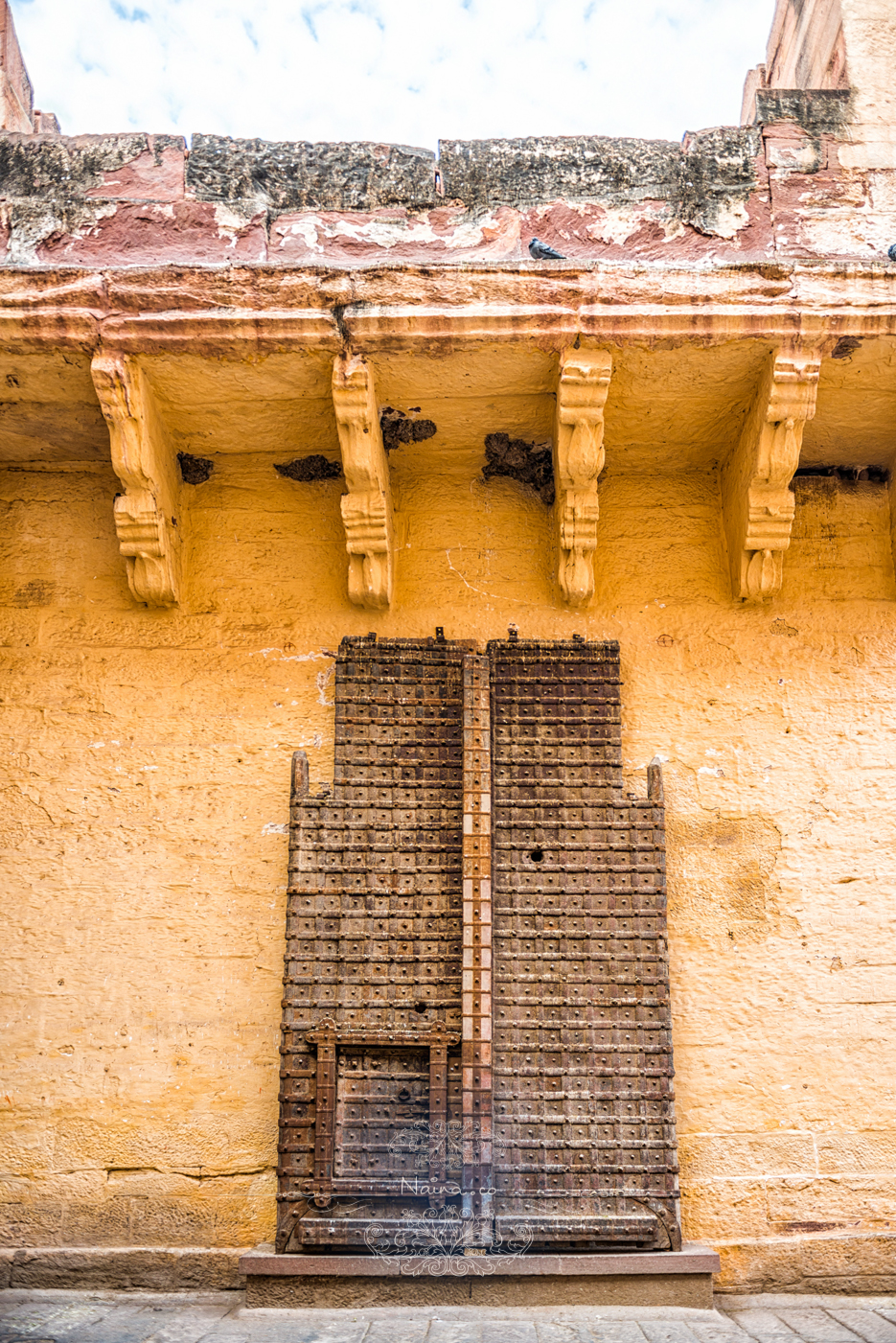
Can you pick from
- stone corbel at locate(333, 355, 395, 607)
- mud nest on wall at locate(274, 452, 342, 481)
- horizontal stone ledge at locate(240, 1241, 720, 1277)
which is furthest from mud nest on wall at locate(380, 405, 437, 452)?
horizontal stone ledge at locate(240, 1241, 720, 1277)

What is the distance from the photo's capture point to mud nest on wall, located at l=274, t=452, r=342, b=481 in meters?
4.04

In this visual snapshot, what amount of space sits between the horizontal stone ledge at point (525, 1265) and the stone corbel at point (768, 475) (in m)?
2.24

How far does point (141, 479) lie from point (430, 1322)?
2820mm

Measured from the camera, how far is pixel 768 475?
3668mm

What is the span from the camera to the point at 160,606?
12.8 feet

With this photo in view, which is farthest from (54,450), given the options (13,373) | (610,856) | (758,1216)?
(758,1216)

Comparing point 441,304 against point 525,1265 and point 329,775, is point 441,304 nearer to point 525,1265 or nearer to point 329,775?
point 329,775

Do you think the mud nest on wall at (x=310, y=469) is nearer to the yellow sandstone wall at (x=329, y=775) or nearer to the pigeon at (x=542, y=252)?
the yellow sandstone wall at (x=329, y=775)

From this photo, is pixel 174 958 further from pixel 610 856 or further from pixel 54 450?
pixel 54 450

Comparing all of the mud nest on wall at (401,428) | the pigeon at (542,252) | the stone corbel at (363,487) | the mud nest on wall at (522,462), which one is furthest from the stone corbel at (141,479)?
the pigeon at (542,252)

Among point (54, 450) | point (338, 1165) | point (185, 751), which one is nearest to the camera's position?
point (338, 1165)

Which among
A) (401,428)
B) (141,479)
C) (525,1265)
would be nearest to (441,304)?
(401,428)

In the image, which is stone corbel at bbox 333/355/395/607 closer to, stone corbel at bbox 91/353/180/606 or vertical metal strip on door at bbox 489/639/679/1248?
vertical metal strip on door at bbox 489/639/679/1248

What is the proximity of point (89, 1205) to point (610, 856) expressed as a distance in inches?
79.9
